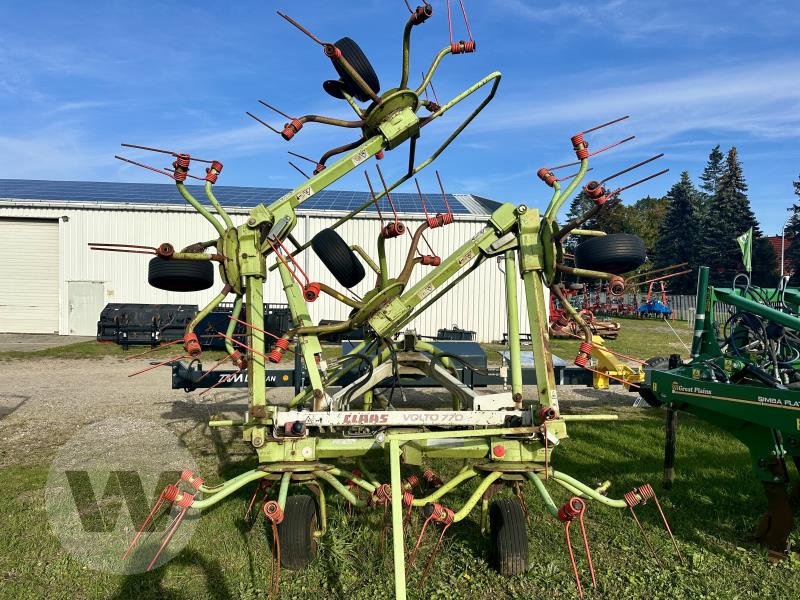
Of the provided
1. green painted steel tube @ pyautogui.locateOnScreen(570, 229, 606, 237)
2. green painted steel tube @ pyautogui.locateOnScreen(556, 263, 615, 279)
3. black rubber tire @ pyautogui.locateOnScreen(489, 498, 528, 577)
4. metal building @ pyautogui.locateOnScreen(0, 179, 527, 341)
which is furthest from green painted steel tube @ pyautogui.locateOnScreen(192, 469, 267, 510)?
metal building @ pyautogui.locateOnScreen(0, 179, 527, 341)

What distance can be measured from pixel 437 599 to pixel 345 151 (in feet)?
11.7

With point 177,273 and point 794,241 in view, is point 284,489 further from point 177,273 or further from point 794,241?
point 794,241

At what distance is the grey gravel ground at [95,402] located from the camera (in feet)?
25.9

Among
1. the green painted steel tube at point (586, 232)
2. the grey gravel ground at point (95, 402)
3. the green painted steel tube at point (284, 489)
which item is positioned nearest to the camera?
the green painted steel tube at point (284, 489)

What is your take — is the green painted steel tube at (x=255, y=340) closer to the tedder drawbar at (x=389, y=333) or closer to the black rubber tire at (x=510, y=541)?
the tedder drawbar at (x=389, y=333)

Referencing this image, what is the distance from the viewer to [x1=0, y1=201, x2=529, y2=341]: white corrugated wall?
22000mm

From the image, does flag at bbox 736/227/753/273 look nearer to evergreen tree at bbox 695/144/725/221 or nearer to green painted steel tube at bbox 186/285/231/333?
green painted steel tube at bbox 186/285/231/333

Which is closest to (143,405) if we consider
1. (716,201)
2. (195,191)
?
(195,191)

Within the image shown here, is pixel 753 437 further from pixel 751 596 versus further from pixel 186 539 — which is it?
pixel 186 539

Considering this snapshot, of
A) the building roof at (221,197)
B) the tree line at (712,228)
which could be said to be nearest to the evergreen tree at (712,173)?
the tree line at (712,228)

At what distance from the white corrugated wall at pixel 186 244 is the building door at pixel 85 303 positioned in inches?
9.5

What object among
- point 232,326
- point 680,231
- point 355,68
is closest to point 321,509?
point 232,326

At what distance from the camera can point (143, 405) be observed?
9.92 metres

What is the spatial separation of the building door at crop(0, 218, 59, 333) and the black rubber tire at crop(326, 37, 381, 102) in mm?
23392
